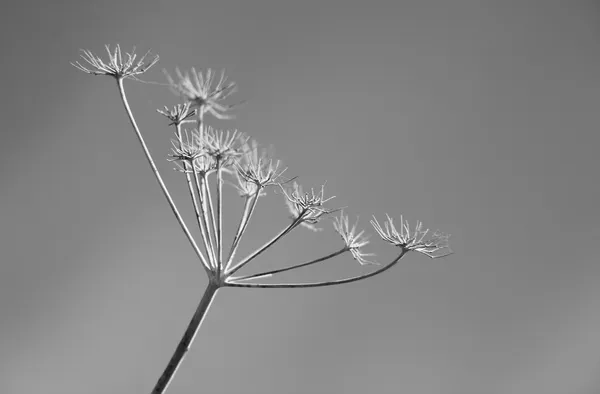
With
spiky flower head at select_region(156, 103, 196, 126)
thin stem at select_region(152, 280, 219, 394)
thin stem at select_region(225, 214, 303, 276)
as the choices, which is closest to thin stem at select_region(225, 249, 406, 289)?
thin stem at select_region(225, 214, 303, 276)

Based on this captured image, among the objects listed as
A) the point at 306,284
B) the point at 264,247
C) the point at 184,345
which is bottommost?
the point at 184,345

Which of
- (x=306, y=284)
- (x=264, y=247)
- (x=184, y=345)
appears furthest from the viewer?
(x=264, y=247)

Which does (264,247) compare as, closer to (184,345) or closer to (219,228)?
(219,228)

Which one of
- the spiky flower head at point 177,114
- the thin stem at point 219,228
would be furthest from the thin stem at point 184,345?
the spiky flower head at point 177,114

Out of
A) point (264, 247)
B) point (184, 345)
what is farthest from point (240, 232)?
point (184, 345)

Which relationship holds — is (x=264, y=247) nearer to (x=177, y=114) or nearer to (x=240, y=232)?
(x=240, y=232)

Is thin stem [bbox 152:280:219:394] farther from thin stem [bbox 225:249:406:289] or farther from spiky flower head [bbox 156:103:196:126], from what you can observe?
spiky flower head [bbox 156:103:196:126]

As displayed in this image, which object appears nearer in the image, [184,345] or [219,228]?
[184,345]

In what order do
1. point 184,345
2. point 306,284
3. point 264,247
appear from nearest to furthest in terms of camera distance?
point 184,345 < point 306,284 < point 264,247

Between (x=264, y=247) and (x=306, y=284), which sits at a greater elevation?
(x=264, y=247)
